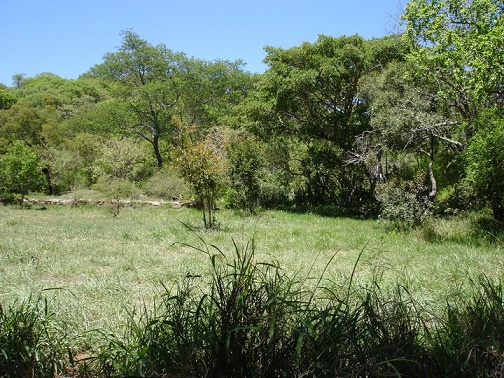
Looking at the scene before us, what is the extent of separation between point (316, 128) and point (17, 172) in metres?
17.1

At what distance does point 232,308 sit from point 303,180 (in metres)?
23.2

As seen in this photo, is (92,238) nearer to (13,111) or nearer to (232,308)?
(232,308)

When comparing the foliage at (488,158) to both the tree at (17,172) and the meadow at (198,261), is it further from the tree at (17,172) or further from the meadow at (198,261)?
the tree at (17,172)

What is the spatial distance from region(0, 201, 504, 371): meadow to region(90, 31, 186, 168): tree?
22.3m

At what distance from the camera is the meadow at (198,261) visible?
473cm

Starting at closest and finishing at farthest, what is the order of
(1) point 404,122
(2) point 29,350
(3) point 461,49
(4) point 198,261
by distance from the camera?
(2) point 29,350 < (4) point 198,261 < (3) point 461,49 < (1) point 404,122

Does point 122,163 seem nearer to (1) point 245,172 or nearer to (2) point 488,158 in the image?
(1) point 245,172

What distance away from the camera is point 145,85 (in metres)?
36.8

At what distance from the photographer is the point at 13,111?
34.7m

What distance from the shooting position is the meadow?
473cm

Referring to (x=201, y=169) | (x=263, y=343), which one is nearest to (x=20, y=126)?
(x=201, y=169)

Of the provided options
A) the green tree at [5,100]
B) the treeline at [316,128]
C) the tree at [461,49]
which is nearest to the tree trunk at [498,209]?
the treeline at [316,128]

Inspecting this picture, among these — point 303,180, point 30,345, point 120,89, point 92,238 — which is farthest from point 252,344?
point 120,89

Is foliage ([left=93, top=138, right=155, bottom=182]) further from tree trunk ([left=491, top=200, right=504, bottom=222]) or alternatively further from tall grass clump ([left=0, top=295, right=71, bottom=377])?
tall grass clump ([left=0, top=295, right=71, bottom=377])
